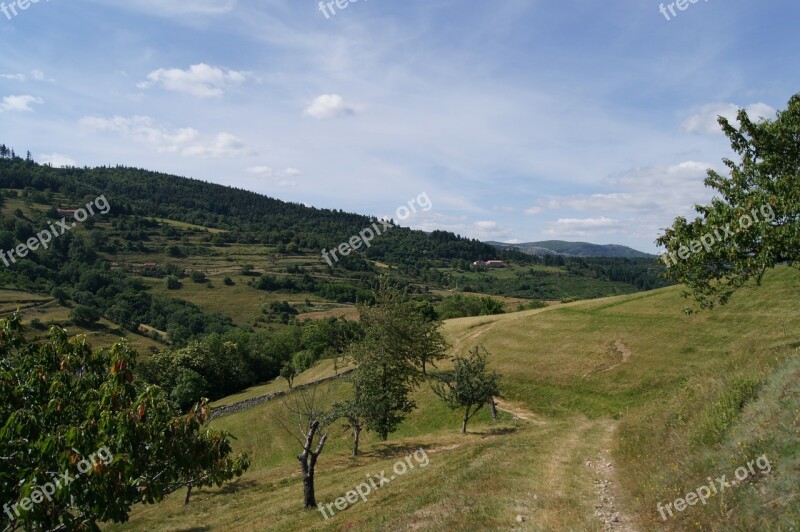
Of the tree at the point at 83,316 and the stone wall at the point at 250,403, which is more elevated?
the tree at the point at 83,316

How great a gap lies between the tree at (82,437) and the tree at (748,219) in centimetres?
2185

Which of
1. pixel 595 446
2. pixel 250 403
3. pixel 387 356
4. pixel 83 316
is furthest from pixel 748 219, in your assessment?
pixel 83 316

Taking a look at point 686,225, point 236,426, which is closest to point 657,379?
point 686,225

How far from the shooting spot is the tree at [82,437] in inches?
351

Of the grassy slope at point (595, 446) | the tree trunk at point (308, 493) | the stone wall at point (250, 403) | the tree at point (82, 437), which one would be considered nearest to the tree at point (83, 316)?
the stone wall at point (250, 403)

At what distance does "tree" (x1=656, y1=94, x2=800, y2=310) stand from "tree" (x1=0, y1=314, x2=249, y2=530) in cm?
2185

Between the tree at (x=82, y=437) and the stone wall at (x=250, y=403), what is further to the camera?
the stone wall at (x=250, y=403)

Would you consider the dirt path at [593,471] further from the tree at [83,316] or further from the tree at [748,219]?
the tree at [83,316]

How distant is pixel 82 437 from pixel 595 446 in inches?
850

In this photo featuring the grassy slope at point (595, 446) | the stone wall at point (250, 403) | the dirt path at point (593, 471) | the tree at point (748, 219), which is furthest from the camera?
the stone wall at point (250, 403)

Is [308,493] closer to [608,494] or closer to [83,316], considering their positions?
[608,494]

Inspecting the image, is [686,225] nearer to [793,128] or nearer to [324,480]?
[793,128]

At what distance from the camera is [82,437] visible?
900 cm

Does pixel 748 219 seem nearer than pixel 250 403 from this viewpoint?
Yes
